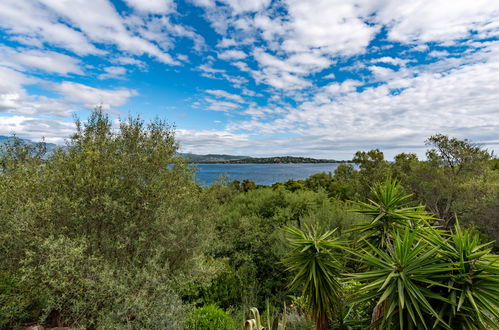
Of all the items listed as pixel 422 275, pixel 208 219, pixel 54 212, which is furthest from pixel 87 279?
pixel 422 275

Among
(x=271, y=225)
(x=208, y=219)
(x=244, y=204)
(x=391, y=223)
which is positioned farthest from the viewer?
(x=244, y=204)

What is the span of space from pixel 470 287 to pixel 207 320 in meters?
4.64

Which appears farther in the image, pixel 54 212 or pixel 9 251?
pixel 54 212

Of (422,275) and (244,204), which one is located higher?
(422,275)

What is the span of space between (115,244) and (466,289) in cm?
529

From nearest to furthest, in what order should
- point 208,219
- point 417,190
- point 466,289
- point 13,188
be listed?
point 466,289 → point 13,188 → point 208,219 → point 417,190

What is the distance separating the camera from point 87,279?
4004 mm

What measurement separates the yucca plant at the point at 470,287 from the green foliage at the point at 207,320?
419cm

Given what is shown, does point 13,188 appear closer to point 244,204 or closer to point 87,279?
point 87,279

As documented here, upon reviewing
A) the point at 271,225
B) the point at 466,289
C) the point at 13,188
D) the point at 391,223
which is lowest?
the point at 271,225

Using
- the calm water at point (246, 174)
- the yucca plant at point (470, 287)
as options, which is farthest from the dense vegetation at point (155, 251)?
the calm water at point (246, 174)

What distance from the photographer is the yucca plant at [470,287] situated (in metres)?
2.29

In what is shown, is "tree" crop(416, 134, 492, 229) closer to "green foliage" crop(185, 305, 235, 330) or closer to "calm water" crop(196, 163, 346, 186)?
"calm water" crop(196, 163, 346, 186)

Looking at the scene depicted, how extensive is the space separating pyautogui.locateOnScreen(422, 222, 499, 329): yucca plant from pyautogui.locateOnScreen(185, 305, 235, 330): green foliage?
13.8ft
